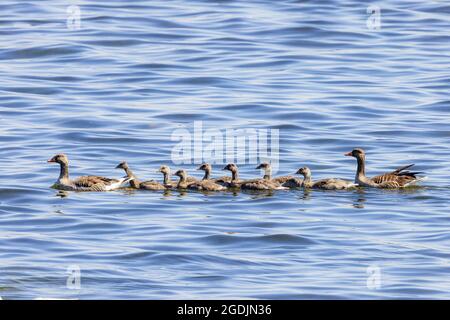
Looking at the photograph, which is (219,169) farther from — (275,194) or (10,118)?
(10,118)

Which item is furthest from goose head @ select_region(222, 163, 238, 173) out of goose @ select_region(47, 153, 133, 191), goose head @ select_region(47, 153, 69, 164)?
goose head @ select_region(47, 153, 69, 164)

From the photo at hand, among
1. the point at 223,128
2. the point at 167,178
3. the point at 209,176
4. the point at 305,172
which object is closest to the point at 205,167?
the point at 209,176

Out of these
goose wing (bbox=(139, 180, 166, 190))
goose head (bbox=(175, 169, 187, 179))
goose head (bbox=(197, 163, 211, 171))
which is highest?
goose head (bbox=(197, 163, 211, 171))

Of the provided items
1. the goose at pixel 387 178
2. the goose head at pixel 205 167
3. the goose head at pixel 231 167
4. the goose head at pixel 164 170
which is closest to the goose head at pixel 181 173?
the goose head at pixel 164 170

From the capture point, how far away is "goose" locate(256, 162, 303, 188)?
23.7 meters

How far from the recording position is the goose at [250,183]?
23469mm

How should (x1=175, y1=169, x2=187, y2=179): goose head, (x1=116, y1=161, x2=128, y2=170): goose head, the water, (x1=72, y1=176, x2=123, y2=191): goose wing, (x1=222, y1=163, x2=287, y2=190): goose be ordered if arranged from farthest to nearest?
(x1=116, y1=161, x2=128, y2=170): goose head, (x1=175, y1=169, x2=187, y2=179): goose head, (x1=222, y1=163, x2=287, y2=190): goose, (x1=72, y1=176, x2=123, y2=191): goose wing, the water

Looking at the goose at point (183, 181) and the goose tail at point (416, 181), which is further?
the goose tail at point (416, 181)

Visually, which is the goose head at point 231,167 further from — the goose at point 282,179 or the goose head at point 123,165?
the goose head at point 123,165

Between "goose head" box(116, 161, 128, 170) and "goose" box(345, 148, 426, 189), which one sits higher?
"goose head" box(116, 161, 128, 170)

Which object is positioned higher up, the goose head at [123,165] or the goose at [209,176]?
the goose head at [123,165]

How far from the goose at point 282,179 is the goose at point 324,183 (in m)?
0.13

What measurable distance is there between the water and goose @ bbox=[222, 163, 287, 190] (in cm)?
21

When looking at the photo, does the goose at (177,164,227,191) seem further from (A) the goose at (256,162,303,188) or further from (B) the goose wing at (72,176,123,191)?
(B) the goose wing at (72,176,123,191)
